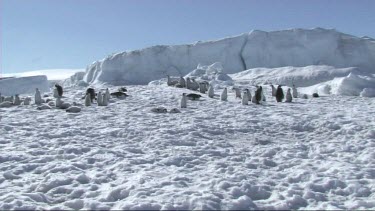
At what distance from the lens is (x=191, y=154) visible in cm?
895

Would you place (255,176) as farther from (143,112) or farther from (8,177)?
(143,112)

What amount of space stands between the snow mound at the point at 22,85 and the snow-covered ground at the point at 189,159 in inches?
696

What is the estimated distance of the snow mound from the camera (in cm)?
3114

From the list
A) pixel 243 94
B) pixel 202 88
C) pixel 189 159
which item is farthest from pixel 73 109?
pixel 202 88

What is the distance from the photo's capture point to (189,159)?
28.2 feet

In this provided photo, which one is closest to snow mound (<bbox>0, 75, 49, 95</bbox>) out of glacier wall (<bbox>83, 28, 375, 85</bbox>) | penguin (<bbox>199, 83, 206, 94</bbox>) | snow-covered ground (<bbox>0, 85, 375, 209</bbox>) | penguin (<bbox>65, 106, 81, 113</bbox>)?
glacier wall (<bbox>83, 28, 375, 85</bbox>)

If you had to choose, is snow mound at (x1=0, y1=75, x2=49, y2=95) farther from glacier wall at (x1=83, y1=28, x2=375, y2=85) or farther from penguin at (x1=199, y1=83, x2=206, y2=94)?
penguin at (x1=199, y1=83, x2=206, y2=94)

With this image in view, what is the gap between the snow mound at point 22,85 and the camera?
31.1 m

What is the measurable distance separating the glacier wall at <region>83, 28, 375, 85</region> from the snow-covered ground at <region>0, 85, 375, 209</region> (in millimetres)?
25693

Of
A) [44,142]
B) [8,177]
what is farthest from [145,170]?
[44,142]

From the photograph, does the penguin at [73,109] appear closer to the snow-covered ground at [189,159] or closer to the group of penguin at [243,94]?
the snow-covered ground at [189,159]

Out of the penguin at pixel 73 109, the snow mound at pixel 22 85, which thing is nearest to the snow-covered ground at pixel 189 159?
the penguin at pixel 73 109

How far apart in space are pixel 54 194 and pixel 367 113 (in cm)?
1081

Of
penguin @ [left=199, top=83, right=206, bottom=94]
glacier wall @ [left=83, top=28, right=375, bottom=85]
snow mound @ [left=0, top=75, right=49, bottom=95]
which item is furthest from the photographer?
glacier wall @ [left=83, top=28, right=375, bottom=85]
